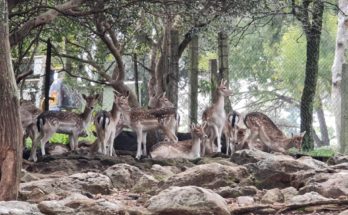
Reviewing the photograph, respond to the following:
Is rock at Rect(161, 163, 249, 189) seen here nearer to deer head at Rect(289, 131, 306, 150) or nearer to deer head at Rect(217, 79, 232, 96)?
deer head at Rect(289, 131, 306, 150)

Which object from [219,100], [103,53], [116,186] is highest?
[103,53]

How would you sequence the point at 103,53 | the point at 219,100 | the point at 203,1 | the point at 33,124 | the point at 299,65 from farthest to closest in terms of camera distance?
the point at 299,65
the point at 103,53
the point at 219,100
the point at 33,124
the point at 203,1

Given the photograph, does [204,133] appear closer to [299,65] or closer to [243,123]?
[243,123]

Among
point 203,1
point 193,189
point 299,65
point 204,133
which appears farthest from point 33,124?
point 299,65

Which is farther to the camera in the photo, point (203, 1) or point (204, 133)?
point (204, 133)

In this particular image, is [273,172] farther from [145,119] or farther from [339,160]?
[145,119]

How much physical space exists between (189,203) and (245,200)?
96 centimetres

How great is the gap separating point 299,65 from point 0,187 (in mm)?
16719

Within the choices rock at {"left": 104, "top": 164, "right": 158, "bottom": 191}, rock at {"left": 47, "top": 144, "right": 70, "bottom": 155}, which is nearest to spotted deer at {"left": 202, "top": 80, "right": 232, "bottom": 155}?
rock at {"left": 47, "top": 144, "right": 70, "bottom": 155}

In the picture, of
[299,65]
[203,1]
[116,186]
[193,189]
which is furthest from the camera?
[299,65]

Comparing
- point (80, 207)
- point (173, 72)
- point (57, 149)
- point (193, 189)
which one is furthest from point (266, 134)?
point (80, 207)

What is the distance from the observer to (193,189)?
6.22 meters

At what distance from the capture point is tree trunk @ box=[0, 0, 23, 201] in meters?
6.57

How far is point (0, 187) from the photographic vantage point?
6.64 metres
